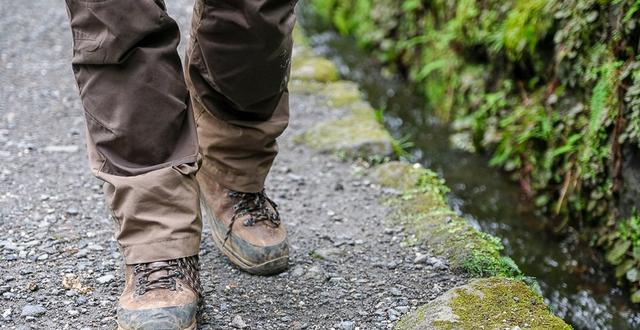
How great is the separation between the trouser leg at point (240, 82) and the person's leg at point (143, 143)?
6.2 inches

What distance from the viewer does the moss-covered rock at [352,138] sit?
3529mm

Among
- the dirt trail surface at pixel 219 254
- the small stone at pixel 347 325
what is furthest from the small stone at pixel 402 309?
the small stone at pixel 347 325

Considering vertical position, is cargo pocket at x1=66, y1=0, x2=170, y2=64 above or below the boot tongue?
above

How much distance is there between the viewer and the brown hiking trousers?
1779 millimetres

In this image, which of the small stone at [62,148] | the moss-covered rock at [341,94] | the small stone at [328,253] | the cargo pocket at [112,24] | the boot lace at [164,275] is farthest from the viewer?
the moss-covered rock at [341,94]

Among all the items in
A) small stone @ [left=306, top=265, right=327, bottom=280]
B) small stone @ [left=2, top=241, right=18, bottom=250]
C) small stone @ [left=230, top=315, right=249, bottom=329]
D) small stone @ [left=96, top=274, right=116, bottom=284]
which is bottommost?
small stone @ [left=2, top=241, right=18, bottom=250]

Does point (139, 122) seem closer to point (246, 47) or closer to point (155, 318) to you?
point (246, 47)

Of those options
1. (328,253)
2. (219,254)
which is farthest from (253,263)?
(328,253)

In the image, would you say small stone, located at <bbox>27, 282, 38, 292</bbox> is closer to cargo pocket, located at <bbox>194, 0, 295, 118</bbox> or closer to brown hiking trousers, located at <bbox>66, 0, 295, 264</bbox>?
brown hiking trousers, located at <bbox>66, 0, 295, 264</bbox>

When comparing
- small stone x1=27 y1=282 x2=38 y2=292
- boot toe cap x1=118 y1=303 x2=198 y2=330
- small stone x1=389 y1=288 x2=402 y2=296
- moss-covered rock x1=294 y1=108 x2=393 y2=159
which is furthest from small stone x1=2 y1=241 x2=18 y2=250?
moss-covered rock x1=294 y1=108 x2=393 y2=159

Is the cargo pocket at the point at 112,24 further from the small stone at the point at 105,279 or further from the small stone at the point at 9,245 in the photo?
the small stone at the point at 9,245

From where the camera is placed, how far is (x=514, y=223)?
362 centimetres

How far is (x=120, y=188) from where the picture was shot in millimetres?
1850

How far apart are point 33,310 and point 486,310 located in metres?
1.38
